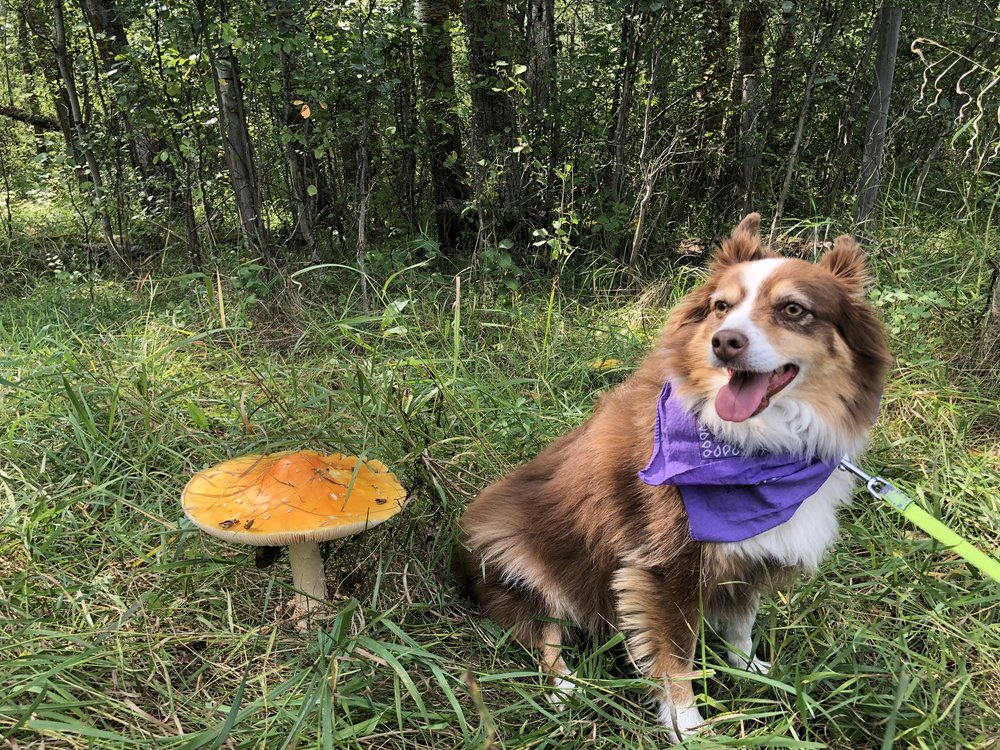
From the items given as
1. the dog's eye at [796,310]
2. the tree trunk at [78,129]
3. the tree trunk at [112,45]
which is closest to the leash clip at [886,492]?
the dog's eye at [796,310]

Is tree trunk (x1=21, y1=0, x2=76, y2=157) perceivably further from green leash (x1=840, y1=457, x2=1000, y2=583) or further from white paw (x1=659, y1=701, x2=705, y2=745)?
green leash (x1=840, y1=457, x2=1000, y2=583)

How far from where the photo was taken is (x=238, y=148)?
441 cm

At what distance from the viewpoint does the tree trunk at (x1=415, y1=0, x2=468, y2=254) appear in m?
4.75

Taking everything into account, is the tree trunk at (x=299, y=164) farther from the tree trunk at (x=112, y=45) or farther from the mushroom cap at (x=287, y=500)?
the mushroom cap at (x=287, y=500)

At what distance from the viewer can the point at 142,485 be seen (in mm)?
2555

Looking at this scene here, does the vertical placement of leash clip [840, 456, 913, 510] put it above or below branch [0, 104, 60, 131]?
below

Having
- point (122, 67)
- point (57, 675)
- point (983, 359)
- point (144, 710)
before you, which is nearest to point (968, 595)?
point (983, 359)

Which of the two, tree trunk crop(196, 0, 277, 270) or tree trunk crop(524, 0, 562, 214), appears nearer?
tree trunk crop(196, 0, 277, 270)

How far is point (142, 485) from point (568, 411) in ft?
5.93

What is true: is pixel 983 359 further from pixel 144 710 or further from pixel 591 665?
pixel 144 710

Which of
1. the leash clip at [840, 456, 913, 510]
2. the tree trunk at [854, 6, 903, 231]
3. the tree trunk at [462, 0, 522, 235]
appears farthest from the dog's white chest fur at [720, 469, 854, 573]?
the tree trunk at [462, 0, 522, 235]

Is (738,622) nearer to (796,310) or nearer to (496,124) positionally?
(796,310)

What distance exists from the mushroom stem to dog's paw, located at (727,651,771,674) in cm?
126

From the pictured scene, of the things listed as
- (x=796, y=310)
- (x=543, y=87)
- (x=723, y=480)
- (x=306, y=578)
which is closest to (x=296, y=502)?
(x=306, y=578)
